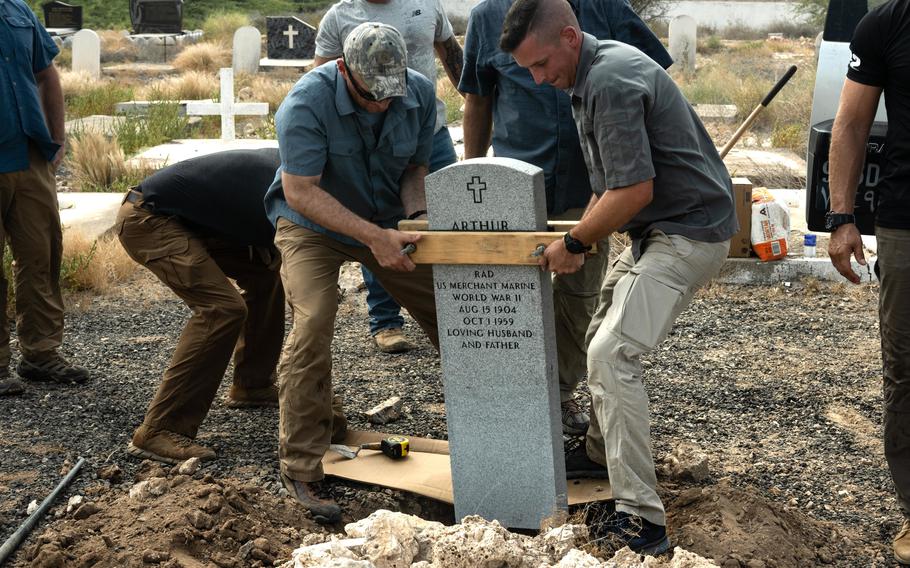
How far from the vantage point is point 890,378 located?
4023 mm

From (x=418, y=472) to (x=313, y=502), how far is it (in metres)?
0.52

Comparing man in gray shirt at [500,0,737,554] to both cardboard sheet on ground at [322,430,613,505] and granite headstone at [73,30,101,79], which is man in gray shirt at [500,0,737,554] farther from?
granite headstone at [73,30,101,79]

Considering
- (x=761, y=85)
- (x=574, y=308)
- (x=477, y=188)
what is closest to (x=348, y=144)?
(x=477, y=188)

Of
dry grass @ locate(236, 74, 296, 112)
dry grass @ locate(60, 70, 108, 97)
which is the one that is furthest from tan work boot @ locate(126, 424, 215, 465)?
dry grass @ locate(60, 70, 108, 97)

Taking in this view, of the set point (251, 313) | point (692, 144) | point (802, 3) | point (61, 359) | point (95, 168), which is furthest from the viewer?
point (802, 3)

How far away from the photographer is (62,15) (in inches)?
1196

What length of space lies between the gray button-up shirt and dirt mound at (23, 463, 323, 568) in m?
1.67

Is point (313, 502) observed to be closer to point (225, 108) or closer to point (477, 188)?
point (477, 188)

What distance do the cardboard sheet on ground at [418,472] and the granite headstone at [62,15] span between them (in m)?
28.3

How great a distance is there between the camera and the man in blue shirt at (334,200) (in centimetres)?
423

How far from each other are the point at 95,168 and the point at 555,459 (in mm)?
7798

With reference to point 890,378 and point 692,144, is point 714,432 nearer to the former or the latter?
point 890,378

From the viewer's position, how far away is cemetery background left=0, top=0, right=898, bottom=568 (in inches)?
154

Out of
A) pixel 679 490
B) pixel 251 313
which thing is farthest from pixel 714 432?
pixel 251 313
